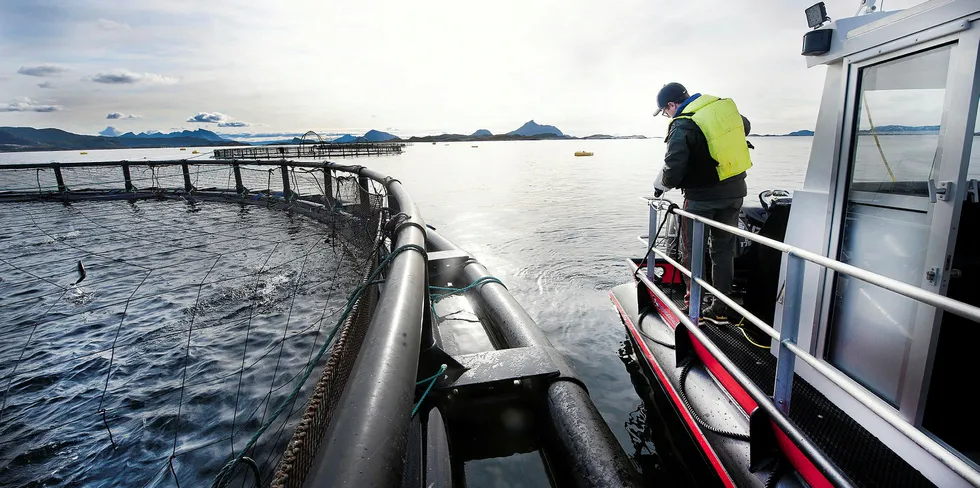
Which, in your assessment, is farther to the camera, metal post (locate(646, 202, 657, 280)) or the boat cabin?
metal post (locate(646, 202, 657, 280))

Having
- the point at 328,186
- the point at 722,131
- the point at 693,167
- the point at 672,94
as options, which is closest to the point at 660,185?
the point at 693,167

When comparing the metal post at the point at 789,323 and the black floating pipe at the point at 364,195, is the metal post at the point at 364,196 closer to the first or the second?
the black floating pipe at the point at 364,195

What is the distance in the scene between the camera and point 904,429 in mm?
1889

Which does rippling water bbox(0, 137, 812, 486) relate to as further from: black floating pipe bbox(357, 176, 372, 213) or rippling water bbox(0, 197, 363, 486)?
black floating pipe bbox(357, 176, 372, 213)

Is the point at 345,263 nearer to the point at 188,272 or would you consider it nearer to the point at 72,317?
the point at 188,272

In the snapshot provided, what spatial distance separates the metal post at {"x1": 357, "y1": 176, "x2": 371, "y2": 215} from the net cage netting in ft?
0.33

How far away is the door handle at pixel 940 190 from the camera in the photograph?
234 cm

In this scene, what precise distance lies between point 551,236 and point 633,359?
8.66m

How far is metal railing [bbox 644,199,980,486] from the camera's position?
164 cm

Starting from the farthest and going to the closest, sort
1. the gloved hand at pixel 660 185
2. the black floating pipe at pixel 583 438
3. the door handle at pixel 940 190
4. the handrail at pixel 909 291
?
the gloved hand at pixel 660 185 → the black floating pipe at pixel 583 438 → the door handle at pixel 940 190 → the handrail at pixel 909 291

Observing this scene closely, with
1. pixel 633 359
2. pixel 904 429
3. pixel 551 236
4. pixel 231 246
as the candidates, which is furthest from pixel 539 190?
pixel 904 429

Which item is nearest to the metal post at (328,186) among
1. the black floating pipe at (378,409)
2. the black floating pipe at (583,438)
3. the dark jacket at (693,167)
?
the black floating pipe at (583,438)

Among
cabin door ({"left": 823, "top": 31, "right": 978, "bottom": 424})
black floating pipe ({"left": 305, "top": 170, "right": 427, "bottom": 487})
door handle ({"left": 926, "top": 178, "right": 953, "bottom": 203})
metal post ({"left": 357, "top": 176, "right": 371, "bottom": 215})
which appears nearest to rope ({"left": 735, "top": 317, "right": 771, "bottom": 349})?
cabin door ({"left": 823, "top": 31, "right": 978, "bottom": 424})

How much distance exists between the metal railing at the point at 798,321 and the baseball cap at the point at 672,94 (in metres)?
1.76
